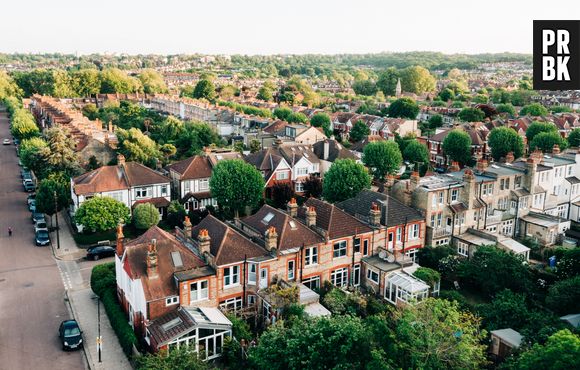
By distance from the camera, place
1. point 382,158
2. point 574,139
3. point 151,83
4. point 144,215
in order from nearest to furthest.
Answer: point 144,215
point 382,158
point 574,139
point 151,83

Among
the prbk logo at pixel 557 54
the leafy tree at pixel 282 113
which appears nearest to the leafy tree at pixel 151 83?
the leafy tree at pixel 282 113

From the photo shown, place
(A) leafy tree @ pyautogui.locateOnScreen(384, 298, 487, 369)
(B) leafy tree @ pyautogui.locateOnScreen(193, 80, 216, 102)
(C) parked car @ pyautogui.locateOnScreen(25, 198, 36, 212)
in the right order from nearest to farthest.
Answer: (A) leafy tree @ pyautogui.locateOnScreen(384, 298, 487, 369) < (C) parked car @ pyautogui.locateOnScreen(25, 198, 36, 212) < (B) leafy tree @ pyautogui.locateOnScreen(193, 80, 216, 102)

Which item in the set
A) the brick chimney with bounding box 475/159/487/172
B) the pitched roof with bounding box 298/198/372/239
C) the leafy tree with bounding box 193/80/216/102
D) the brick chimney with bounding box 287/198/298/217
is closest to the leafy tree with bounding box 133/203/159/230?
the brick chimney with bounding box 287/198/298/217

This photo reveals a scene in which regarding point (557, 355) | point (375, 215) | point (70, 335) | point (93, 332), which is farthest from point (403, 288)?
point (70, 335)

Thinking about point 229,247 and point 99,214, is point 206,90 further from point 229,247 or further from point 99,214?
point 229,247

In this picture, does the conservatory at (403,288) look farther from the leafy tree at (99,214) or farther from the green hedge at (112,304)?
the leafy tree at (99,214)

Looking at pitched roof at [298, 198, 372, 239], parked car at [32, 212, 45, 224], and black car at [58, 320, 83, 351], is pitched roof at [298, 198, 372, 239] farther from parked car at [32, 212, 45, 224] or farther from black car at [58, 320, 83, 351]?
parked car at [32, 212, 45, 224]
